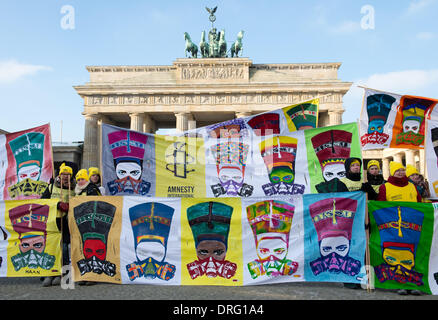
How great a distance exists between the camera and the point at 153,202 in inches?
203

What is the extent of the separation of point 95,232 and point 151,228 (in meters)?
0.83

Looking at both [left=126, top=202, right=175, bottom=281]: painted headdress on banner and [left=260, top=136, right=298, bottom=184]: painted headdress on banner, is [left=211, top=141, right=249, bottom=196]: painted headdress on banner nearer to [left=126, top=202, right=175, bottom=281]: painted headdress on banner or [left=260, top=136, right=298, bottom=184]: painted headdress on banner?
[left=260, top=136, right=298, bottom=184]: painted headdress on banner

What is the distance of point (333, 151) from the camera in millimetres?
5781

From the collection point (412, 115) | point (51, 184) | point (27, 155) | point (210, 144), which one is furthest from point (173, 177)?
point (412, 115)

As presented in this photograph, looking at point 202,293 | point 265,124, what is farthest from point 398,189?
point 202,293

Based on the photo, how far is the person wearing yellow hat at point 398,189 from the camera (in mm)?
4980

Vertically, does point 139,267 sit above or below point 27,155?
below

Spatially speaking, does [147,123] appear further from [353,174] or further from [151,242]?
[353,174]

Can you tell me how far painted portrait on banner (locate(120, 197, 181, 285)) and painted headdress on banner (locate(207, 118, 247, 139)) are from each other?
1.76 metres

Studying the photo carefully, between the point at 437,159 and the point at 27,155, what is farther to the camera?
the point at 27,155

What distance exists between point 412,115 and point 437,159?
2.93ft

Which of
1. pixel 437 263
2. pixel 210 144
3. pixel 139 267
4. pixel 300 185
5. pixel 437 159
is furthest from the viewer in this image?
pixel 210 144

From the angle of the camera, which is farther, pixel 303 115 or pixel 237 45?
pixel 237 45
